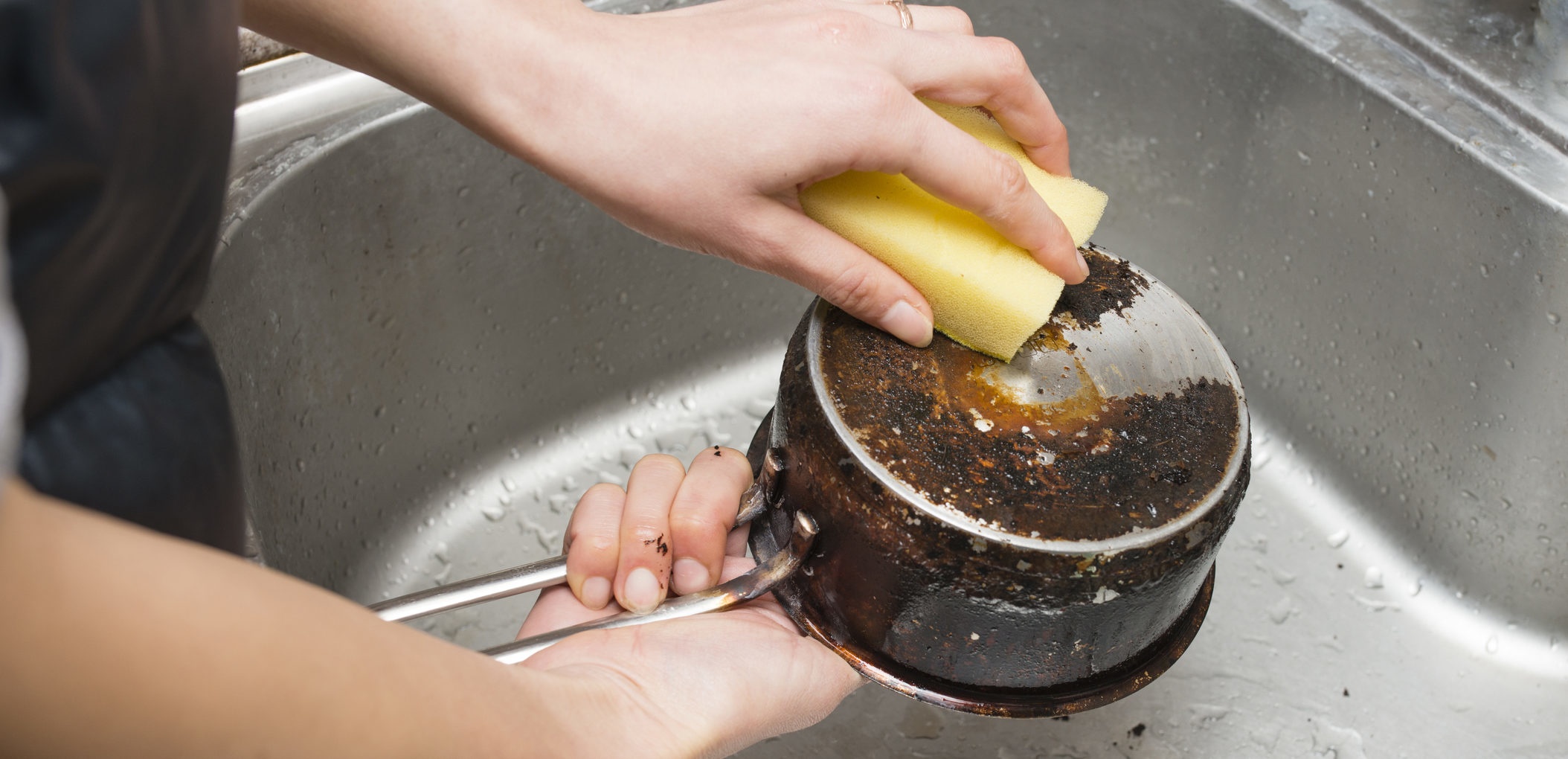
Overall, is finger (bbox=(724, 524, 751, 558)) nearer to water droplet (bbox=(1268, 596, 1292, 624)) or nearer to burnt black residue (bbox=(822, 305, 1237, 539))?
burnt black residue (bbox=(822, 305, 1237, 539))

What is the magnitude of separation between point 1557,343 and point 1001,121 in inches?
28.6

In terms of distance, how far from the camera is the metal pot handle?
2.51 feet

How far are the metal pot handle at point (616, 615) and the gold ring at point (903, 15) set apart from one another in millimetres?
364

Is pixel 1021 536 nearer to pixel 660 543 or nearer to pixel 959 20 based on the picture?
pixel 660 543

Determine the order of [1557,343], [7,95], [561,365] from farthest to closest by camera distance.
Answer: [561,365]
[1557,343]
[7,95]

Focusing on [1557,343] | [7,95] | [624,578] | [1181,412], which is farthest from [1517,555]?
[7,95]

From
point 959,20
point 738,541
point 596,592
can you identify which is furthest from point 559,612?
point 959,20

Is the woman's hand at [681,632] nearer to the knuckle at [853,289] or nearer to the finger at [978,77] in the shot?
the knuckle at [853,289]

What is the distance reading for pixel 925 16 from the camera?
35.7 inches

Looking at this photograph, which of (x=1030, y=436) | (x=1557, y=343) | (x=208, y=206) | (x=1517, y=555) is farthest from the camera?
(x=1517, y=555)

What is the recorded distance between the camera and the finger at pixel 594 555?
2.90 ft

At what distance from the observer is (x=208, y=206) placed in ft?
1.70

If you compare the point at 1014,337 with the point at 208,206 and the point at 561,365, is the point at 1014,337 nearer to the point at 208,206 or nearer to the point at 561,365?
the point at 208,206

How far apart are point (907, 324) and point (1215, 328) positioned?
2.73ft
